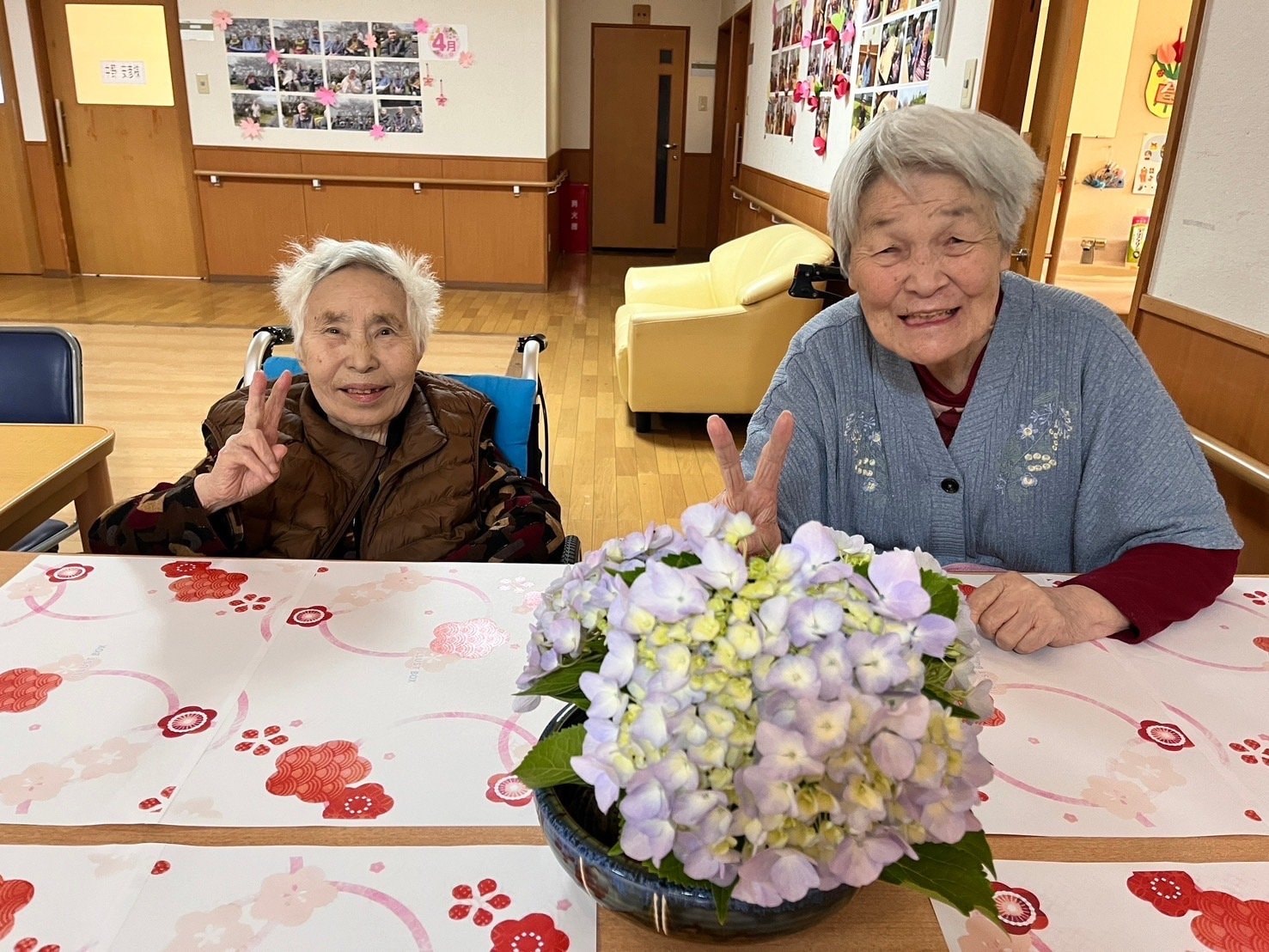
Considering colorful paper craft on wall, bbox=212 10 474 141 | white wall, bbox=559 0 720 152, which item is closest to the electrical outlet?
colorful paper craft on wall, bbox=212 10 474 141

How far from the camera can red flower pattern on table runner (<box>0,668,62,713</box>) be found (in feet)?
3.01

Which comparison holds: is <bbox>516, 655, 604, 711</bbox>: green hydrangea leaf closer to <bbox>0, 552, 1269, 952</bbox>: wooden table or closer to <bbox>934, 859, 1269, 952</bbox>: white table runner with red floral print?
<bbox>0, 552, 1269, 952</bbox>: wooden table

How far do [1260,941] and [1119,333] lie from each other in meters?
0.87

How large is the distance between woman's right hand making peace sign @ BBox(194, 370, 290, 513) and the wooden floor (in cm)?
185

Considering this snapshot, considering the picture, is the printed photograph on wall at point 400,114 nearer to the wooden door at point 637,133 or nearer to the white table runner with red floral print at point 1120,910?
the wooden door at point 637,133

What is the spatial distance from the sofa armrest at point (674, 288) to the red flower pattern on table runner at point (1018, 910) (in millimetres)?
4691

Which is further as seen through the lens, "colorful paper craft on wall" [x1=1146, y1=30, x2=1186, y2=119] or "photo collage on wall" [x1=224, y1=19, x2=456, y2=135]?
"photo collage on wall" [x1=224, y1=19, x2=456, y2=135]

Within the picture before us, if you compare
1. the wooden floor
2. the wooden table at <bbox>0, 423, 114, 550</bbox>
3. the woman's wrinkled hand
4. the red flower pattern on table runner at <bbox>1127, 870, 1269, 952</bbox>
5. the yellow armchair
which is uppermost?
the woman's wrinkled hand

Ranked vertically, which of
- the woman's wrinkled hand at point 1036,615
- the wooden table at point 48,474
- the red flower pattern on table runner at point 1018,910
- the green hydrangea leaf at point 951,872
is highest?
the green hydrangea leaf at point 951,872

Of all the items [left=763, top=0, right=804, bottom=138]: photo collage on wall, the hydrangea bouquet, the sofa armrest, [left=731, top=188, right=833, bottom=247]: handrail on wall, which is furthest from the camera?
[left=763, top=0, right=804, bottom=138]: photo collage on wall

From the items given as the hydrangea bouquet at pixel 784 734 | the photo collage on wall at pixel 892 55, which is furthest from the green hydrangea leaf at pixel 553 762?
the photo collage on wall at pixel 892 55

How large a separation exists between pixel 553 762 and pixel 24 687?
680mm

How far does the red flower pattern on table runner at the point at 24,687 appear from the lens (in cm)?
92

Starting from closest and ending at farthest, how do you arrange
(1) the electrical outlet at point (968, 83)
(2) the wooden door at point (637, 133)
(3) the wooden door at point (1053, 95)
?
(3) the wooden door at point (1053, 95) < (1) the electrical outlet at point (968, 83) < (2) the wooden door at point (637, 133)
